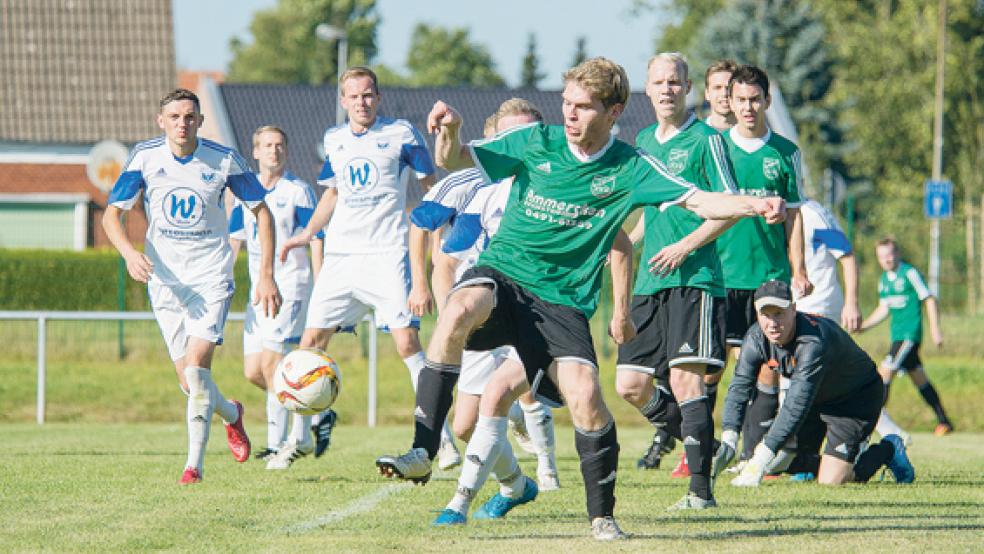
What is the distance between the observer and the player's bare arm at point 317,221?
1097cm

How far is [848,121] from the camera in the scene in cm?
5228

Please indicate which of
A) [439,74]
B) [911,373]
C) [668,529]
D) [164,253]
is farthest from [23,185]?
[439,74]

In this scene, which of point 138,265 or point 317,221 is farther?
point 317,221

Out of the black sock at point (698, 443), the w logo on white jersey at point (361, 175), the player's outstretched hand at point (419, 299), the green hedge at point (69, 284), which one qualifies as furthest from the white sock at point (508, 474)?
the green hedge at point (69, 284)

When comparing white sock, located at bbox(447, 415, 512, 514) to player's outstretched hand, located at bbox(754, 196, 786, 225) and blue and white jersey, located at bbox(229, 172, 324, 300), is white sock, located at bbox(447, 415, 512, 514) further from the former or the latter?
blue and white jersey, located at bbox(229, 172, 324, 300)

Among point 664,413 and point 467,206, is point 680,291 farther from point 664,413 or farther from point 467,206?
point 467,206

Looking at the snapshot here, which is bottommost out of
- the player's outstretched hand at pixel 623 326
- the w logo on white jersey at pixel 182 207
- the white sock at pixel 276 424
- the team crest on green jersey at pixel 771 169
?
the white sock at pixel 276 424

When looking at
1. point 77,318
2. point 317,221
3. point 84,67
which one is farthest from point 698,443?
point 84,67

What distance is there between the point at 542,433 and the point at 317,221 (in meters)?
2.46

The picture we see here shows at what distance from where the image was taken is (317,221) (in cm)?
1096

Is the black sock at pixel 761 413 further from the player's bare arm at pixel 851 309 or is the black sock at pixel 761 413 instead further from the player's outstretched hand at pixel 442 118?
the player's outstretched hand at pixel 442 118

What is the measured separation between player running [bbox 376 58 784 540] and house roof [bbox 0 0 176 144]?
1473 inches

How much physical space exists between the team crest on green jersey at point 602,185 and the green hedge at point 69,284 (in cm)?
1478

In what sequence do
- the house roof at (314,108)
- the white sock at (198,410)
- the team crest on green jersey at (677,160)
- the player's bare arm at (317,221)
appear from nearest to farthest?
the team crest on green jersey at (677,160)
the white sock at (198,410)
the player's bare arm at (317,221)
the house roof at (314,108)
